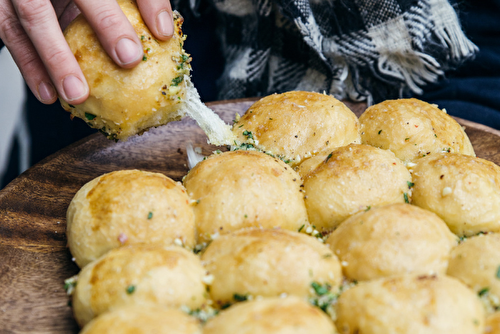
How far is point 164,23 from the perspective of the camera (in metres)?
1.63

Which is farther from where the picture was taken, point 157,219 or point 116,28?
point 116,28

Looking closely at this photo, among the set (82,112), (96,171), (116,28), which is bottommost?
(96,171)

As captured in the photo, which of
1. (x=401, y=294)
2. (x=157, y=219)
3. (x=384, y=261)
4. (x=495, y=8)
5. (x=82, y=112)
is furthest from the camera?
(x=495, y=8)

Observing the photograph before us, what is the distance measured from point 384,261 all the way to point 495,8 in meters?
2.51

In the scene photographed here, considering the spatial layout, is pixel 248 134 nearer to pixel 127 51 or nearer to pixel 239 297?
pixel 127 51

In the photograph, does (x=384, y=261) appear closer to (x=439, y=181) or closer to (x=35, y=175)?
(x=439, y=181)

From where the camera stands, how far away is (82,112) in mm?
1682

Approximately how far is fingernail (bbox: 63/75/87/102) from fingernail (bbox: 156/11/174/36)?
0.36 metres

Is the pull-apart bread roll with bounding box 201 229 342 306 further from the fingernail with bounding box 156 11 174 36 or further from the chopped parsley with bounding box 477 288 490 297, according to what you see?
the fingernail with bounding box 156 11 174 36

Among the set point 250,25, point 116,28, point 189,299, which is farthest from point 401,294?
point 250,25

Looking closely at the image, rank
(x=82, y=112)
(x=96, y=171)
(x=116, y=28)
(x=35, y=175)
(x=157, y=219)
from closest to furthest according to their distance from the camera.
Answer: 1. (x=157, y=219)
2. (x=116, y=28)
3. (x=82, y=112)
4. (x=35, y=175)
5. (x=96, y=171)

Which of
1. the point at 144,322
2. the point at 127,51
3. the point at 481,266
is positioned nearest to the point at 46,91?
the point at 127,51

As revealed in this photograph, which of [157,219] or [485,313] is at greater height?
[157,219]

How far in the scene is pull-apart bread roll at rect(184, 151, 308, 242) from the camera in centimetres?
143
